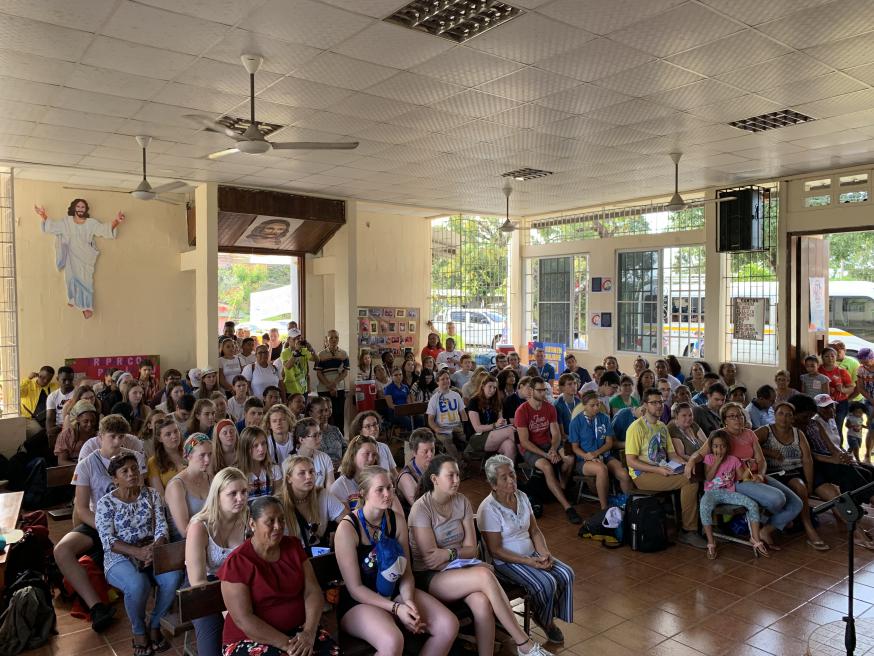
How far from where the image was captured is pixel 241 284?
15.0 metres

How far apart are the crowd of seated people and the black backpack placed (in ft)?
1.06

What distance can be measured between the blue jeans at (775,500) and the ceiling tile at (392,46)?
14.1 feet

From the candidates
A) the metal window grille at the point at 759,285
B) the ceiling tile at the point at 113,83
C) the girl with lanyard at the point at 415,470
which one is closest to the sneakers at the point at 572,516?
the girl with lanyard at the point at 415,470

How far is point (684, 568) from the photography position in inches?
204

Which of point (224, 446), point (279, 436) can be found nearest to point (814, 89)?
point (279, 436)

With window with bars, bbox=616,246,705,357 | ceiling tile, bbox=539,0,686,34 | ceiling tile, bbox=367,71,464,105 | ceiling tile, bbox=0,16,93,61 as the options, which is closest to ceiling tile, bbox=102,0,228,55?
ceiling tile, bbox=0,16,93,61

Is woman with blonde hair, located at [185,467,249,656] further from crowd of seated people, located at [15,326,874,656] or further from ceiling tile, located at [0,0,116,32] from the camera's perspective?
ceiling tile, located at [0,0,116,32]

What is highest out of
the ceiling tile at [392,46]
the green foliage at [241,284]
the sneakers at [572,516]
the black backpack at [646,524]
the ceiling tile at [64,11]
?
the ceiling tile at [392,46]

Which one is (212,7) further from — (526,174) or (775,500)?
(526,174)

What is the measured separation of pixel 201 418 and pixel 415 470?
2.30 meters

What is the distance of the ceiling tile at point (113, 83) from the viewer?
5.11 m

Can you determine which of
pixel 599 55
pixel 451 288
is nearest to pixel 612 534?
pixel 599 55

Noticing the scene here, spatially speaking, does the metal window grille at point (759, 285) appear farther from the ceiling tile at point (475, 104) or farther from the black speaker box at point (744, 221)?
the ceiling tile at point (475, 104)

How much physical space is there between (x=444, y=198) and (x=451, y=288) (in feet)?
10.6
